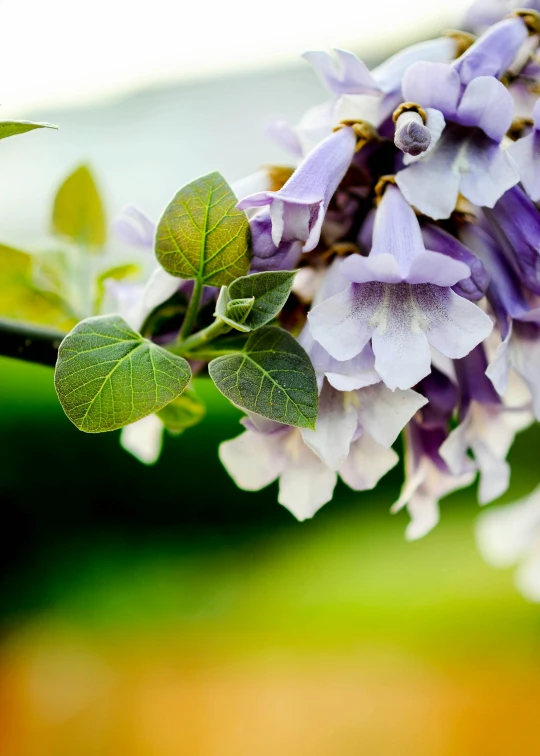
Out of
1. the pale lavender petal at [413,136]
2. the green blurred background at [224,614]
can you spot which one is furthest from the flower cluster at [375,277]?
the green blurred background at [224,614]

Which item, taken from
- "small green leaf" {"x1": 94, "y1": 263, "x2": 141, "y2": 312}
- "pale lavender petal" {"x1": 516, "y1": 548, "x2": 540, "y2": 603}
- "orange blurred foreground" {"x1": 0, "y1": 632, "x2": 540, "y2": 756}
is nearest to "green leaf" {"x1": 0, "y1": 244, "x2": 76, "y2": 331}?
"small green leaf" {"x1": 94, "y1": 263, "x2": 141, "y2": 312}

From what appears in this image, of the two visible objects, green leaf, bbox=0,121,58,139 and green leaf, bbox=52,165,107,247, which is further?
green leaf, bbox=52,165,107,247

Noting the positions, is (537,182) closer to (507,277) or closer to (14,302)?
(507,277)

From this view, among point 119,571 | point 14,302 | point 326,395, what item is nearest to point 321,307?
point 326,395

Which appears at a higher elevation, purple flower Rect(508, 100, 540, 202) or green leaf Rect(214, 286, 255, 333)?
purple flower Rect(508, 100, 540, 202)

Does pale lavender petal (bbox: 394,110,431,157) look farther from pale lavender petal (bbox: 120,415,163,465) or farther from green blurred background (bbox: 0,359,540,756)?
green blurred background (bbox: 0,359,540,756)

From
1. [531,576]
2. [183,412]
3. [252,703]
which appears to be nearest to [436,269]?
[183,412]

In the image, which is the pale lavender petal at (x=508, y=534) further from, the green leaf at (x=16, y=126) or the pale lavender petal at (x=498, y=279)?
the green leaf at (x=16, y=126)
